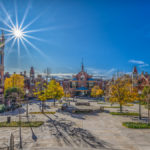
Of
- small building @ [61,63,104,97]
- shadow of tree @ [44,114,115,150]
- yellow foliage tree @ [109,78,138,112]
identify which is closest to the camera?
shadow of tree @ [44,114,115,150]

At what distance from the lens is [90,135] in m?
12.6

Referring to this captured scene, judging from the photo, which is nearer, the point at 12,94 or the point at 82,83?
the point at 12,94

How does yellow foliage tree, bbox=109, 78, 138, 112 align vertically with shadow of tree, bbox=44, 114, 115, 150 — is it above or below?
above


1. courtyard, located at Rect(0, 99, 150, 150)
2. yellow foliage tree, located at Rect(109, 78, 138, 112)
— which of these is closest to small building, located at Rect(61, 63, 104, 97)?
yellow foliage tree, located at Rect(109, 78, 138, 112)

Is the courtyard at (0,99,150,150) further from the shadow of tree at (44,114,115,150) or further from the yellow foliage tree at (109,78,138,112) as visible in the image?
the yellow foliage tree at (109,78,138,112)

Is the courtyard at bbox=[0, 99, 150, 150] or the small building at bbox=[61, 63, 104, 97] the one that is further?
the small building at bbox=[61, 63, 104, 97]

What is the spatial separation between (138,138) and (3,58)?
34.8 m

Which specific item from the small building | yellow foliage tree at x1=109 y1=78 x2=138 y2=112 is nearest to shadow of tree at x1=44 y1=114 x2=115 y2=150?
yellow foliage tree at x1=109 y1=78 x2=138 y2=112

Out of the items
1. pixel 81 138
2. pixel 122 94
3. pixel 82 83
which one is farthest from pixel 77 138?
pixel 82 83

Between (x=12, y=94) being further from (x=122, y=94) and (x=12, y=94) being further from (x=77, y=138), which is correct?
(x=122, y=94)

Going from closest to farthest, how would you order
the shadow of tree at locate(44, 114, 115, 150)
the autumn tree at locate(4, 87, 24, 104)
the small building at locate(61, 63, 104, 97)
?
the shadow of tree at locate(44, 114, 115, 150), the autumn tree at locate(4, 87, 24, 104), the small building at locate(61, 63, 104, 97)

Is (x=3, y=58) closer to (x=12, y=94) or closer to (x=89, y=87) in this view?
(x=12, y=94)

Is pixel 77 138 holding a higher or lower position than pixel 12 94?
lower

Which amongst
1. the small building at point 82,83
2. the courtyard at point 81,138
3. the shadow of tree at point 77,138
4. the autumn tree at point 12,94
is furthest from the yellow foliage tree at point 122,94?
the small building at point 82,83
